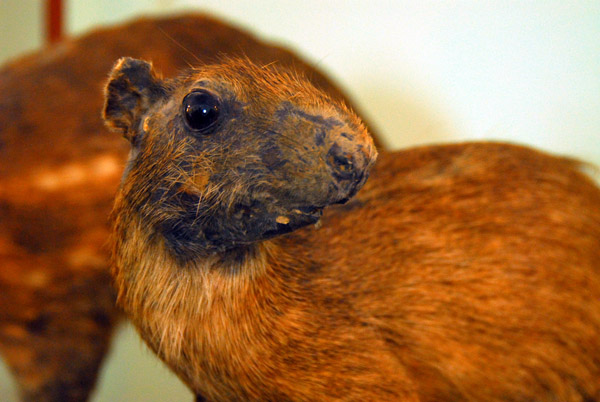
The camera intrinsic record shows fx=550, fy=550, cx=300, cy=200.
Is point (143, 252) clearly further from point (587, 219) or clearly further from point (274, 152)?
point (587, 219)

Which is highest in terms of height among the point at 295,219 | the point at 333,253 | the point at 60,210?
the point at 295,219

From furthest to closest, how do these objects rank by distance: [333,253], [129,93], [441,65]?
[441,65] < [333,253] < [129,93]

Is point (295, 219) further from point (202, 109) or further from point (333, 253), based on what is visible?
point (333, 253)

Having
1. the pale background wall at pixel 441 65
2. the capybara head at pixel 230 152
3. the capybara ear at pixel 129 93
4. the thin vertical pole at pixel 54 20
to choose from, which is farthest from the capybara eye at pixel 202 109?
the thin vertical pole at pixel 54 20

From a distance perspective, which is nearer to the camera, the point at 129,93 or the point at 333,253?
the point at 129,93

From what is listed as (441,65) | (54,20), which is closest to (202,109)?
(441,65)

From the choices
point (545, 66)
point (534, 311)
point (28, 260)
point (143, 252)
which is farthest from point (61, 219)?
point (545, 66)
